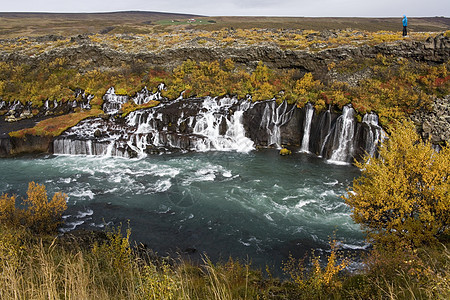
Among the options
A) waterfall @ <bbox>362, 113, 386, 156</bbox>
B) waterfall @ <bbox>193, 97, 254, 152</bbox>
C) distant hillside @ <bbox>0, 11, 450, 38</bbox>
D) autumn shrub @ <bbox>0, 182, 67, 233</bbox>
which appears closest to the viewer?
autumn shrub @ <bbox>0, 182, 67, 233</bbox>

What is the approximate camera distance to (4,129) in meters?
32.2

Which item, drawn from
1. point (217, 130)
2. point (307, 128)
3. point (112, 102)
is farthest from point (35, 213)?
point (112, 102)

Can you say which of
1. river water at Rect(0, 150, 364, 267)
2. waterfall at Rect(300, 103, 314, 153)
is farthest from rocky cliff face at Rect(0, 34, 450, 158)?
river water at Rect(0, 150, 364, 267)

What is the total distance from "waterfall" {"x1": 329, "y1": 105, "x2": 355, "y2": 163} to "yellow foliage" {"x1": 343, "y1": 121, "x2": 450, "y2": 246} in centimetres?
1473

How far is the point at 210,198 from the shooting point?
2072cm

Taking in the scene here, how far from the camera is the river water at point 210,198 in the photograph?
16016 mm

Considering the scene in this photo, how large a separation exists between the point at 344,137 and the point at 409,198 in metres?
16.6

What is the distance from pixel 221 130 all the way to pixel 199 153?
4211 mm

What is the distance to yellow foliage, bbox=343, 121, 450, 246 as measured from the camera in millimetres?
10391

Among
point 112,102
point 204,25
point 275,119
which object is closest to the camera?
point 275,119

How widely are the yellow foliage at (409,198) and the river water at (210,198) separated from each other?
4.65 metres

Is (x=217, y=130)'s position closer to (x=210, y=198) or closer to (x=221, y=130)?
(x=221, y=130)

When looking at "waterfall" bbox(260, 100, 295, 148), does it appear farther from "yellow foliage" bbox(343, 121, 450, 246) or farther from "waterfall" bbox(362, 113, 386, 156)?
"yellow foliage" bbox(343, 121, 450, 246)

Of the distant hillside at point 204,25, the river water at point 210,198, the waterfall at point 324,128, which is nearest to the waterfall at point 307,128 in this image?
the waterfall at point 324,128
